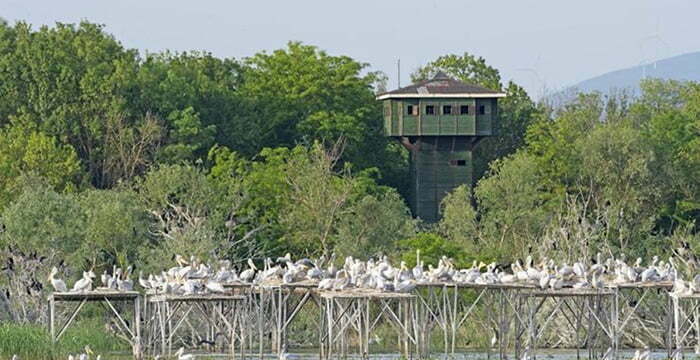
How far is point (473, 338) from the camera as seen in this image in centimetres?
5006

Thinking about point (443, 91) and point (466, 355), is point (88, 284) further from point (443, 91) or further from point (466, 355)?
point (443, 91)

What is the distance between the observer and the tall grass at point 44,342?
38.9 metres

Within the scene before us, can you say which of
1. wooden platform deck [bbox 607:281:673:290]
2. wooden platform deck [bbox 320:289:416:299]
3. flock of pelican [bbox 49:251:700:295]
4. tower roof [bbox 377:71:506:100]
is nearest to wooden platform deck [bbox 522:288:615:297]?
flock of pelican [bbox 49:251:700:295]

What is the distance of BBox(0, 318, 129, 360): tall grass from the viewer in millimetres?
38875

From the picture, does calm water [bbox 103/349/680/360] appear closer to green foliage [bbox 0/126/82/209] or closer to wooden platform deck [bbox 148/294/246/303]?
wooden platform deck [bbox 148/294/246/303]

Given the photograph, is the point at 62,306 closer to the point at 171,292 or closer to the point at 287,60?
the point at 171,292

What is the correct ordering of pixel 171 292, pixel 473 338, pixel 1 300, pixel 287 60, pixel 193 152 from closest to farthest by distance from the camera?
1. pixel 171 292
2. pixel 1 300
3. pixel 473 338
4. pixel 193 152
5. pixel 287 60

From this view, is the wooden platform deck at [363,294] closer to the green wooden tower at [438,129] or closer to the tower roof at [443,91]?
the green wooden tower at [438,129]

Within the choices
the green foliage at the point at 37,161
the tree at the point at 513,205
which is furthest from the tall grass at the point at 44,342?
the tree at the point at 513,205

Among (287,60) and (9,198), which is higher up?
(287,60)

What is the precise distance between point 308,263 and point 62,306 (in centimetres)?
651

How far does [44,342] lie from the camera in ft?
131

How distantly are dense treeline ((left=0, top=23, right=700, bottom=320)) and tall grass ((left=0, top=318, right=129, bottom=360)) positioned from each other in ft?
8.35

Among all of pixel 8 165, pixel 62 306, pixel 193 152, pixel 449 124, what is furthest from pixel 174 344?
pixel 449 124
